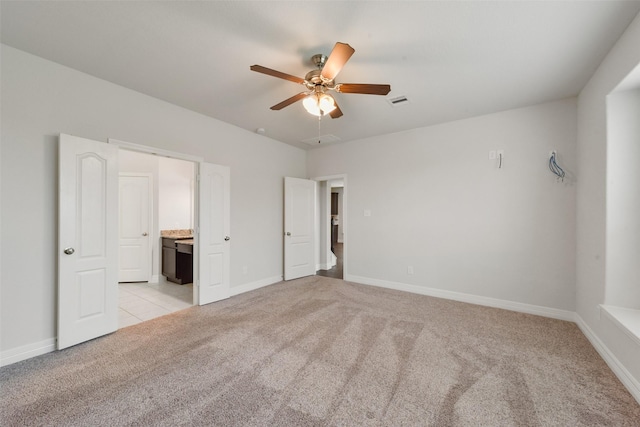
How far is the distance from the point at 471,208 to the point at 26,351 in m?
5.25

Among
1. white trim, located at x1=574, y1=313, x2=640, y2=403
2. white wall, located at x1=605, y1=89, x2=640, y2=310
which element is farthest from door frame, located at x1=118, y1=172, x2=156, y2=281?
white wall, located at x1=605, y1=89, x2=640, y2=310

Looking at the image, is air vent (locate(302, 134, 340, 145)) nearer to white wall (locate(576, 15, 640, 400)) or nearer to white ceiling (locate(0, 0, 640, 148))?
white ceiling (locate(0, 0, 640, 148))

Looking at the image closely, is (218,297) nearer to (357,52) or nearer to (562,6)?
(357,52)

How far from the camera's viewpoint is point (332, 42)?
6.95 feet

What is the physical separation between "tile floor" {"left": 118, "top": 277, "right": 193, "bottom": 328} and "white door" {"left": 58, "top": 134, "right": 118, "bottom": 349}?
18.3 inches

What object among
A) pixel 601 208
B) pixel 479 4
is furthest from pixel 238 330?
pixel 601 208

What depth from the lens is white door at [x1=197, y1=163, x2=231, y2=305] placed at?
3664 mm

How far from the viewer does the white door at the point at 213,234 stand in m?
3.66

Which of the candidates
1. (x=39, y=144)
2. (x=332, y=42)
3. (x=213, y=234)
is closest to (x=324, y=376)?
(x=213, y=234)

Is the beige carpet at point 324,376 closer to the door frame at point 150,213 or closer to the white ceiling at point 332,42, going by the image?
the door frame at point 150,213

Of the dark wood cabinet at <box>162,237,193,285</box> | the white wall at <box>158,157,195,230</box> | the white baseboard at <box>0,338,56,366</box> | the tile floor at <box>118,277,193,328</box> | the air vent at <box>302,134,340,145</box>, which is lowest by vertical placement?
the tile floor at <box>118,277,193,328</box>

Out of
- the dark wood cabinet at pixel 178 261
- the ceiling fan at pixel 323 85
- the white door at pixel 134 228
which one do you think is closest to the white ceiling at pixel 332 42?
the ceiling fan at pixel 323 85

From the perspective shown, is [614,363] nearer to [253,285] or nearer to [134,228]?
[253,285]

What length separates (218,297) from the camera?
3.83 meters
